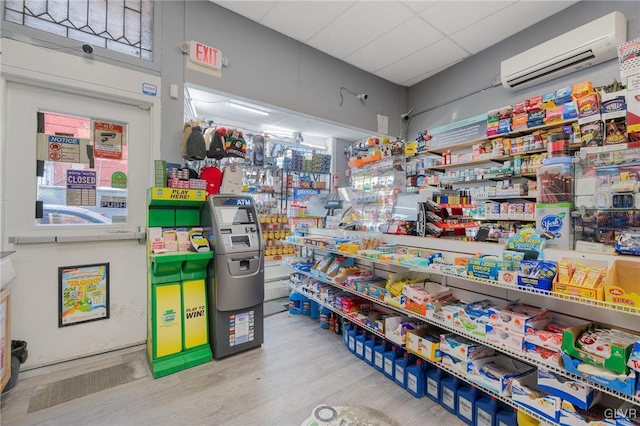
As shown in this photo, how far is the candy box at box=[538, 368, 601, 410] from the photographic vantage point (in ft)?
4.91

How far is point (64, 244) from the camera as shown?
9.28ft

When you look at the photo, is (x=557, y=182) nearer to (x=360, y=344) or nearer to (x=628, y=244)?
(x=628, y=244)

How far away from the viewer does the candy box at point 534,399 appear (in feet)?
5.12

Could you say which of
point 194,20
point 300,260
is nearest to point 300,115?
point 194,20

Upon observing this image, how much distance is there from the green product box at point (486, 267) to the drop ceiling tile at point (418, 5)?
3.17 m

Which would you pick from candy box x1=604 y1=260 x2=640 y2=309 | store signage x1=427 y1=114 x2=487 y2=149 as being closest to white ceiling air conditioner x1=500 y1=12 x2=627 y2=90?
store signage x1=427 y1=114 x2=487 y2=149

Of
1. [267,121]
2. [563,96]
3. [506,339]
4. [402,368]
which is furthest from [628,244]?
[267,121]

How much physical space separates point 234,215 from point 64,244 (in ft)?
5.18

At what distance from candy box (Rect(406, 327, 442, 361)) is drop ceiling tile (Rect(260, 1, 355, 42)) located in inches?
143

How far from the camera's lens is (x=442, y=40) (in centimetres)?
427

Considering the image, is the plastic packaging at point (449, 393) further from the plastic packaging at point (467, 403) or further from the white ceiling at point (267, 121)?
the white ceiling at point (267, 121)

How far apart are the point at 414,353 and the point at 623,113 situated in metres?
3.08

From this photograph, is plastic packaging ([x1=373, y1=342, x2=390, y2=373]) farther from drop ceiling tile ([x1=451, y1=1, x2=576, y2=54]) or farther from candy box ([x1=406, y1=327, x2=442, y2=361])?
drop ceiling tile ([x1=451, y1=1, x2=576, y2=54])

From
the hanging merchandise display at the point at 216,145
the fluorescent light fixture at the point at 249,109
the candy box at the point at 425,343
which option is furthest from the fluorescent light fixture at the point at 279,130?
the candy box at the point at 425,343
